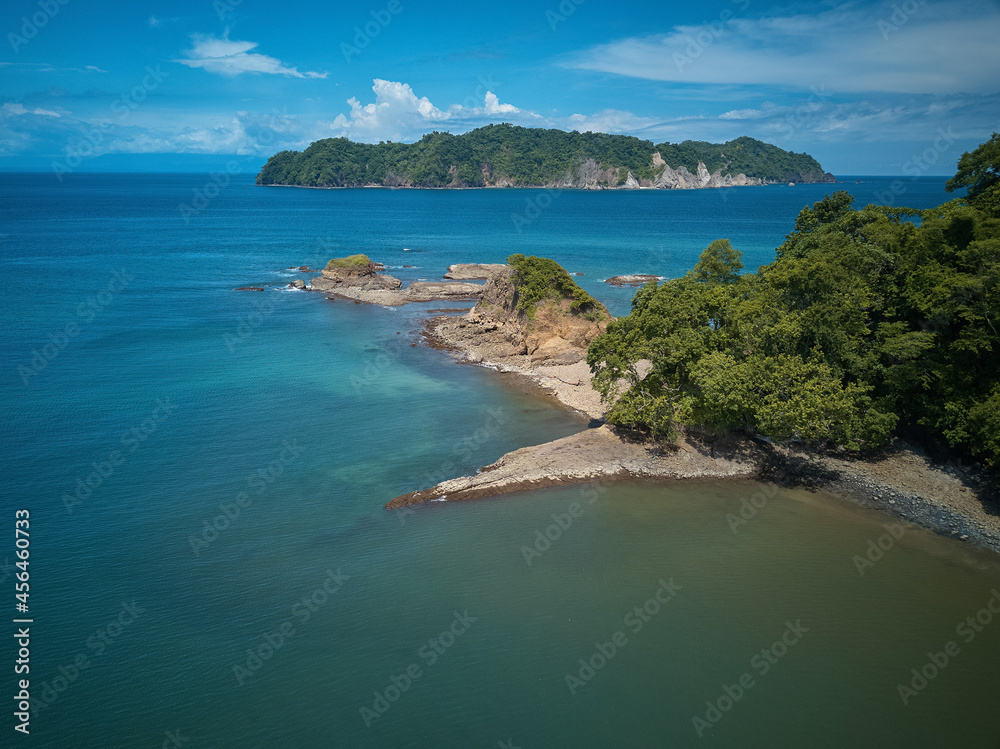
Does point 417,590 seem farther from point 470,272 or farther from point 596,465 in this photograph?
point 470,272

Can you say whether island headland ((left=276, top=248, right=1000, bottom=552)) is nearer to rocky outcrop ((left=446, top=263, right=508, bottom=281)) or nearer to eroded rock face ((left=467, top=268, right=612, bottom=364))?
eroded rock face ((left=467, top=268, right=612, bottom=364))

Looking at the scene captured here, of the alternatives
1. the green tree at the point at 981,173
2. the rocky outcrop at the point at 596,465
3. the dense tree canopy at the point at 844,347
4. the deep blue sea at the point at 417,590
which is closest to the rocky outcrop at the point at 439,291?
the deep blue sea at the point at 417,590

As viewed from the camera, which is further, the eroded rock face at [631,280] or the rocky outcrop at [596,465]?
the eroded rock face at [631,280]

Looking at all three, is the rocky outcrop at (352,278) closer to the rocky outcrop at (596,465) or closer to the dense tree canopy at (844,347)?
the dense tree canopy at (844,347)

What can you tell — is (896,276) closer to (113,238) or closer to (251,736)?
(251,736)

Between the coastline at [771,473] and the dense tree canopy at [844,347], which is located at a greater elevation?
the dense tree canopy at [844,347]

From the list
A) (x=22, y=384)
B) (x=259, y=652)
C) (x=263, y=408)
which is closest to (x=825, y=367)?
(x=259, y=652)
